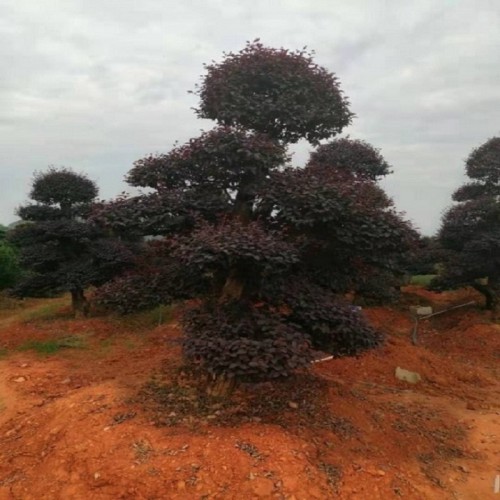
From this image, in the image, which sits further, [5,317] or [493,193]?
[5,317]

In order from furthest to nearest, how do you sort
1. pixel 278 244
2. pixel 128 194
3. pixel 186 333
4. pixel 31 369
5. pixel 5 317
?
1. pixel 5 317
2. pixel 31 369
3. pixel 128 194
4. pixel 186 333
5. pixel 278 244

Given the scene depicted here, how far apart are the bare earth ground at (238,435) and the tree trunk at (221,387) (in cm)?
15

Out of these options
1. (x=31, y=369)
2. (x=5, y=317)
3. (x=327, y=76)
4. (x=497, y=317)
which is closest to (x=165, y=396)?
(x=31, y=369)

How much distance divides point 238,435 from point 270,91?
13.5 feet

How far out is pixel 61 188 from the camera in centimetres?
1320

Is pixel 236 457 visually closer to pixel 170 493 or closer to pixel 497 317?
pixel 170 493

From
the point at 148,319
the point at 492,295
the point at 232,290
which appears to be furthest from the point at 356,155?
the point at 232,290

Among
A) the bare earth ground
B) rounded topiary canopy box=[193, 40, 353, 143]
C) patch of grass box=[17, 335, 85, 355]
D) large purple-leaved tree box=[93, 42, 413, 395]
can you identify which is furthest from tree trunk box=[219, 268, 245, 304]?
patch of grass box=[17, 335, 85, 355]

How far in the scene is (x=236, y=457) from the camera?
15.0 ft

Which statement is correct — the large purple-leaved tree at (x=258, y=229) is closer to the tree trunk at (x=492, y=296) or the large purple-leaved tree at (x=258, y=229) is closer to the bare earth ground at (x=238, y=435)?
the bare earth ground at (x=238, y=435)

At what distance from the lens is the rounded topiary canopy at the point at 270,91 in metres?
5.86

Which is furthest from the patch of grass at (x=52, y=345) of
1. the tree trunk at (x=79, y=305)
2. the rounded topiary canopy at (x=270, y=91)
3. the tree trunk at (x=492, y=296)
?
the tree trunk at (x=492, y=296)

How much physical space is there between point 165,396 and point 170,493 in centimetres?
188

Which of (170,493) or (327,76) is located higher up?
(327,76)
